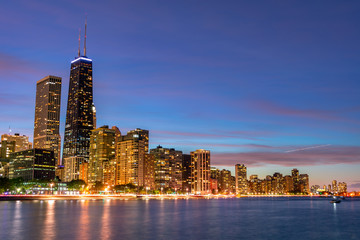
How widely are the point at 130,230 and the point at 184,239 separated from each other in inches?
572

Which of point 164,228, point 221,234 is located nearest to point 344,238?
point 221,234

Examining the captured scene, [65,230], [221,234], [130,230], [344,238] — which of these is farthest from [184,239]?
[344,238]

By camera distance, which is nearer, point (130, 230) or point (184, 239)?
point (184, 239)

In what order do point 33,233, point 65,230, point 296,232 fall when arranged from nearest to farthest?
point 33,233 < point 65,230 < point 296,232

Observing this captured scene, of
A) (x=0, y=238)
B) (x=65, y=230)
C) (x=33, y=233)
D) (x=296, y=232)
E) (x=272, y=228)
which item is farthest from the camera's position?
(x=272, y=228)

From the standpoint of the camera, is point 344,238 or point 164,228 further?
point 164,228

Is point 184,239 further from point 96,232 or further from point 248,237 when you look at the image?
point 96,232

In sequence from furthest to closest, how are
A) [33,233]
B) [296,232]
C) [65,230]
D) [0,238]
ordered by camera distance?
[296,232] → [65,230] → [33,233] → [0,238]

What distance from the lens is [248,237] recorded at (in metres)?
66.4

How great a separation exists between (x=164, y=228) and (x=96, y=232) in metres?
15.7

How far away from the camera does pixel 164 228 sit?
78.1m

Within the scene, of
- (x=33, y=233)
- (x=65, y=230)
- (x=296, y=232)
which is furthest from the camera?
(x=296, y=232)

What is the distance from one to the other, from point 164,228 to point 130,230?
834 centimetres

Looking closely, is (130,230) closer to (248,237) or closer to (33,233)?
(33,233)
